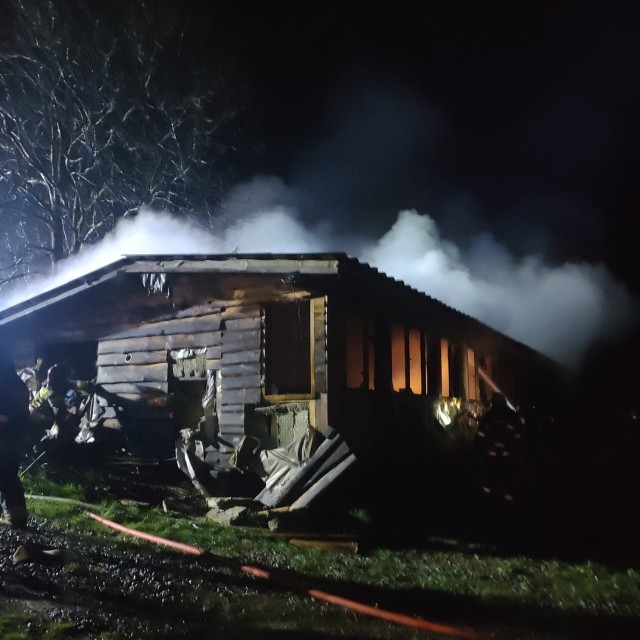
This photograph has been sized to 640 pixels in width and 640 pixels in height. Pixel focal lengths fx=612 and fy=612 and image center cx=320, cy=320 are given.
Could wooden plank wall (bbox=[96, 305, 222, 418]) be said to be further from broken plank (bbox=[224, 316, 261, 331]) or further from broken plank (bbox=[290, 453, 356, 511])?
broken plank (bbox=[290, 453, 356, 511])

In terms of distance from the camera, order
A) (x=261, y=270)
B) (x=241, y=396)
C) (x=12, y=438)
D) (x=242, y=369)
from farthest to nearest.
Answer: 1. (x=242, y=369)
2. (x=241, y=396)
3. (x=261, y=270)
4. (x=12, y=438)

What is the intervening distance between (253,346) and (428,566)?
541 centimetres

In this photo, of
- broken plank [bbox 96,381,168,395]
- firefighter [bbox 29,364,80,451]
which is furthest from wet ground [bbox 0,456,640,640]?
broken plank [bbox 96,381,168,395]

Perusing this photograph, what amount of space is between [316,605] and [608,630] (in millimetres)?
2305

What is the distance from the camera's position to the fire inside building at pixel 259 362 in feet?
31.9

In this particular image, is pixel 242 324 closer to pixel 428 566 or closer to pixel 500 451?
pixel 500 451

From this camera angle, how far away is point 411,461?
10945 mm

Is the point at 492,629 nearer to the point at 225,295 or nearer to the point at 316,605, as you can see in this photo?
the point at 316,605

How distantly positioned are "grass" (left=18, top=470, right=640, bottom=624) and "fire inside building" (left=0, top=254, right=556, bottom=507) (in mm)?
1282

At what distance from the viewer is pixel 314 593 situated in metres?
5.20

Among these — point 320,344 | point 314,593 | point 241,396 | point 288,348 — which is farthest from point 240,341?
point 314,593

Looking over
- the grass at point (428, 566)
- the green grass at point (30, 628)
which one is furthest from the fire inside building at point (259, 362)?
the green grass at point (30, 628)

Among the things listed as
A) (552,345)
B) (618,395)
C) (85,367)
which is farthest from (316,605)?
(618,395)

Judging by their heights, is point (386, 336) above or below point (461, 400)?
above
